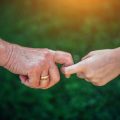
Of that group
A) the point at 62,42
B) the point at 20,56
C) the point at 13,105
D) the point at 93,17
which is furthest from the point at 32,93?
the point at 20,56

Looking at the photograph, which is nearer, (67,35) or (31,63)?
(31,63)

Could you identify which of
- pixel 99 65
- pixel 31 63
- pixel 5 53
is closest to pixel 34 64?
pixel 31 63

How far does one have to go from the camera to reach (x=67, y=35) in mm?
3520

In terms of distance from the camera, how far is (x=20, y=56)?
2064 mm

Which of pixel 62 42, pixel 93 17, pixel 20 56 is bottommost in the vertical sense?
pixel 62 42

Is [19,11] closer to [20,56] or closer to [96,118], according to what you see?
[96,118]

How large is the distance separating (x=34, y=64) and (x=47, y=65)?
0.22ft

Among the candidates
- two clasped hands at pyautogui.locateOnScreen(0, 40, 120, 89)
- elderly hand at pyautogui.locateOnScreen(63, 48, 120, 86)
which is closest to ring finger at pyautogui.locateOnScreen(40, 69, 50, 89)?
two clasped hands at pyautogui.locateOnScreen(0, 40, 120, 89)

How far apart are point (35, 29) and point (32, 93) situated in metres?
0.55

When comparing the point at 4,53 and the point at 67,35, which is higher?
the point at 4,53

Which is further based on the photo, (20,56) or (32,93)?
(32,93)

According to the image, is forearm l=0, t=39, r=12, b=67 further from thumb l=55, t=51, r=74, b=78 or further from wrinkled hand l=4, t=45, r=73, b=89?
thumb l=55, t=51, r=74, b=78

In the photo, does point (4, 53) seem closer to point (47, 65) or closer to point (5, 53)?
point (5, 53)

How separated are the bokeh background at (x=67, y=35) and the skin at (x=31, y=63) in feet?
4.47
